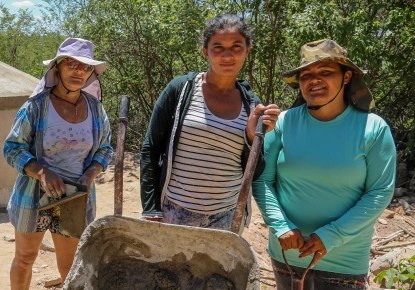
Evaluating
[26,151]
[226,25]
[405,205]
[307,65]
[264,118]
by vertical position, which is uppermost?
[226,25]

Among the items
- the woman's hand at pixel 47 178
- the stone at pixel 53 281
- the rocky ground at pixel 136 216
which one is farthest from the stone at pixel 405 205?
the woman's hand at pixel 47 178

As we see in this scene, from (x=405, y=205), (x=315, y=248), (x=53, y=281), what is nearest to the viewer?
(x=315, y=248)

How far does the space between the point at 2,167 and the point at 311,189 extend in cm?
489

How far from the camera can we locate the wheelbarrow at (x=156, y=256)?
195 cm

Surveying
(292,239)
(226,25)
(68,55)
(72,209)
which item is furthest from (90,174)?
(292,239)

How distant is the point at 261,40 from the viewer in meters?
7.43

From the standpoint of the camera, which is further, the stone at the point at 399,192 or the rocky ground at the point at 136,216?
the stone at the point at 399,192

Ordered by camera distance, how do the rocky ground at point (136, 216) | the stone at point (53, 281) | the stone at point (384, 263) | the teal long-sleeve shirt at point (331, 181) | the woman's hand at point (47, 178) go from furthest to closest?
the stone at point (384, 263) < the rocky ground at point (136, 216) < the stone at point (53, 281) < the woman's hand at point (47, 178) < the teal long-sleeve shirt at point (331, 181)

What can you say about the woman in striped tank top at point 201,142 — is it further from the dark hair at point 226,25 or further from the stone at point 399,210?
the stone at point 399,210

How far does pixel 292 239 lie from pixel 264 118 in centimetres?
50

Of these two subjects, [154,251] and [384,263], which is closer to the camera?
[154,251]

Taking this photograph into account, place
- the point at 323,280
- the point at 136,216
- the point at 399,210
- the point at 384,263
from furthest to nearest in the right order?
the point at 399,210 < the point at 136,216 < the point at 384,263 < the point at 323,280

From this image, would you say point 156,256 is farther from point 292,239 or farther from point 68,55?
point 68,55

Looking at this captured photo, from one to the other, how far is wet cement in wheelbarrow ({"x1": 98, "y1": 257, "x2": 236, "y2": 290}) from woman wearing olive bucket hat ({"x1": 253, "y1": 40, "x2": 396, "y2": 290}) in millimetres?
363
